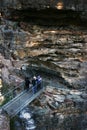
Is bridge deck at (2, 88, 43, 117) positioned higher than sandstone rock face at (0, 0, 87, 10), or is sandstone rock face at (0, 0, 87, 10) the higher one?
sandstone rock face at (0, 0, 87, 10)

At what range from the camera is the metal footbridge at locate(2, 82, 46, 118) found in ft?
56.4

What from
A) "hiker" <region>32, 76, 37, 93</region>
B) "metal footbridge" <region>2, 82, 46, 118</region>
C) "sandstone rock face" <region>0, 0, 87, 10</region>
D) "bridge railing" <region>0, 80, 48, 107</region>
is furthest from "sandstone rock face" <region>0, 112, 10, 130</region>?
"sandstone rock face" <region>0, 0, 87, 10</region>

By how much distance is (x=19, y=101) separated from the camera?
18.3 m

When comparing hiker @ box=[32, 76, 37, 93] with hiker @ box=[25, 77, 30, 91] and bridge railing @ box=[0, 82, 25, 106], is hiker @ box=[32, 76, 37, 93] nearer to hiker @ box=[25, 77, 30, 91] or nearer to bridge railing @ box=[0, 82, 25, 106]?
hiker @ box=[25, 77, 30, 91]

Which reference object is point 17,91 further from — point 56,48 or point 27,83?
point 56,48

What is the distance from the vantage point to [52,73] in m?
19.3

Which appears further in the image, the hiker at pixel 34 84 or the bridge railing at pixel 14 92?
the bridge railing at pixel 14 92

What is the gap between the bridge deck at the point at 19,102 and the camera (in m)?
17.2

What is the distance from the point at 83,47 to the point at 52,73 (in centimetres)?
186

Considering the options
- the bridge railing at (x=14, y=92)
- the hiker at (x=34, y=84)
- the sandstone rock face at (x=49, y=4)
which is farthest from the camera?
Answer: the bridge railing at (x=14, y=92)

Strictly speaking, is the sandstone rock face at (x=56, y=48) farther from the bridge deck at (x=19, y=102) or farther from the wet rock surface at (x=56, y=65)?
the bridge deck at (x=19, y=102)

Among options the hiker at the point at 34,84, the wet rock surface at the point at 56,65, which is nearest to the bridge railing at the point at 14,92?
the hiker at the point at 34,84

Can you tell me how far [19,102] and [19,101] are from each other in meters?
0.05

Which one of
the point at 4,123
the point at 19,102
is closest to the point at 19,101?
the point at 19,102
